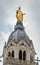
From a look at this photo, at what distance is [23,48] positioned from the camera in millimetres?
87688

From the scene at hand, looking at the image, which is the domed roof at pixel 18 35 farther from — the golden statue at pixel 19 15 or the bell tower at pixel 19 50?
the golden statue at pixel 19 15

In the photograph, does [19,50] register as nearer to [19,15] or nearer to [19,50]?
[19,50]

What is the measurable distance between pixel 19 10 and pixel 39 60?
8948mm

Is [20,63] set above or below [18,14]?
below


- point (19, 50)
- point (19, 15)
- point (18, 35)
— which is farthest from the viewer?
point (19, 15)

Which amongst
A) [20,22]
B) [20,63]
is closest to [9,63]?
[20,63]

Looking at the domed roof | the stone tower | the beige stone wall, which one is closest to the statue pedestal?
the domed roof

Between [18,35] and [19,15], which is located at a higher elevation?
[19,15]

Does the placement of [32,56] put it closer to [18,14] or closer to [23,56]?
[23,56]

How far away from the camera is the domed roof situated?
88875 mm

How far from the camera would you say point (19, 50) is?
8725cm

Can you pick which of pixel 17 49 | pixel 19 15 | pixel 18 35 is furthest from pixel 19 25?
pixel 17 49

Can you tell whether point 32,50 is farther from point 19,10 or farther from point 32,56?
point 19,10

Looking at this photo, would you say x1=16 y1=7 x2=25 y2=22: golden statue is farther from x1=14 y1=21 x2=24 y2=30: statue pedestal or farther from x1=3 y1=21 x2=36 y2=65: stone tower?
x1=3 y1=21 x2=36 y2=65: stone tower
